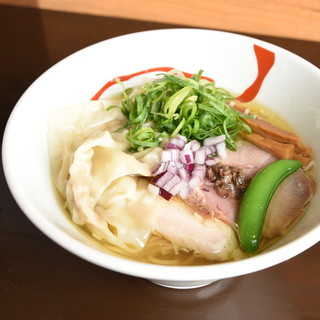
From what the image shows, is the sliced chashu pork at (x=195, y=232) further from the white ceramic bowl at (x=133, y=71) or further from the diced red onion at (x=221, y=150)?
the diced red onion at (x=221, y=150)

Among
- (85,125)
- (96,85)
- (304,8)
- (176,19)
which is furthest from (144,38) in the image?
(304,8)

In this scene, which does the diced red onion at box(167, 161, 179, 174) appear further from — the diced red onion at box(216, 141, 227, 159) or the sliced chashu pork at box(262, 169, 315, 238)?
the sliced chashu pork at box(262, 169, 315, 238)

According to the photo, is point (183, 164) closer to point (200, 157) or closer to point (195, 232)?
point (200, 157)

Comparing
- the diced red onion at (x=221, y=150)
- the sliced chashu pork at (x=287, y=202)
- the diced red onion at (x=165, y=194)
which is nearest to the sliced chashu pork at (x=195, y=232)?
the diced red onion at (x=165, y=194)

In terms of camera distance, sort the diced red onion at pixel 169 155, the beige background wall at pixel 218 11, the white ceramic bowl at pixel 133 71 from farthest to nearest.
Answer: the beige background wall at pixel 218 11, the diced red onion at pixel 169 155, the white ceramic bowl at pixel 133 71

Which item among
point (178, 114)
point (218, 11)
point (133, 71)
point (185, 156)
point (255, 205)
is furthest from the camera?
point (218, 11)

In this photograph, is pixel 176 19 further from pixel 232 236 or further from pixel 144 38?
pixel 232 236

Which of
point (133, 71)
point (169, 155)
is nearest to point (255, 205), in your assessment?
point (169, 155)

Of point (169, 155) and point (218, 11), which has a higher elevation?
point (218, 11)
